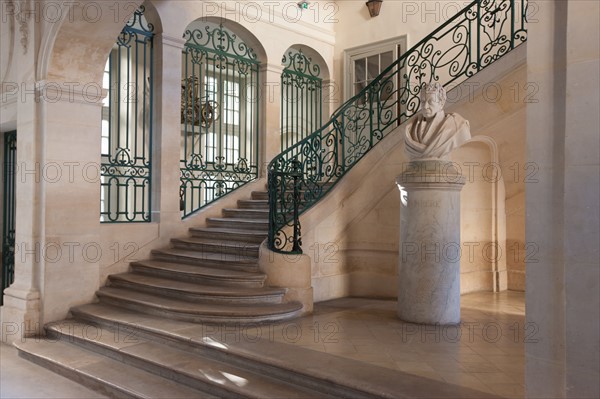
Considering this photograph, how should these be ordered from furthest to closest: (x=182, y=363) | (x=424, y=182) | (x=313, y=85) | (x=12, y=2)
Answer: (x=313, y=85)
(x=12, y=2)
(x=424, y=182)
(x=182, y=363)

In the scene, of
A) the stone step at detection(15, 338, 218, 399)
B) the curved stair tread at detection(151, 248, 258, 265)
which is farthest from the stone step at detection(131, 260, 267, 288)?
the stone step at detection(15, 338, 218, 399)

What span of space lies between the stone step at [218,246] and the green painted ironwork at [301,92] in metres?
2.99

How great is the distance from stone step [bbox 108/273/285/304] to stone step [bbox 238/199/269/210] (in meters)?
2.12

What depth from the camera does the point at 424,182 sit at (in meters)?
5.00

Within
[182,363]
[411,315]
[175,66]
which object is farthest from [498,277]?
[175,66]

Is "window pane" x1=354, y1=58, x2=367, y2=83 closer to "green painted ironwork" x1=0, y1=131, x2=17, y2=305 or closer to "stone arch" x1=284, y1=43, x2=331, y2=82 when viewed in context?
"stone arch" x1=284, y1=43, x2=331, y2=82

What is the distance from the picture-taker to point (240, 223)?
23.9 ft

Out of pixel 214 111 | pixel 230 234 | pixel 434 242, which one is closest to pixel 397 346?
pixel 434 242

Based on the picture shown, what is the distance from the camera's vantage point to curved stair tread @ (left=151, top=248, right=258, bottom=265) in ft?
19.9

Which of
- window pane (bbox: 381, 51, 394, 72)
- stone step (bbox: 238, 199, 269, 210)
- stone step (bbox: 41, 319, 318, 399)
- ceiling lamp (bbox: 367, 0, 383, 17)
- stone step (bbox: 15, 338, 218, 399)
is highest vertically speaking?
ceiling lamp (bbox: 367, 0, 383, 17)

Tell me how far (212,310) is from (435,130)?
2.79 metres

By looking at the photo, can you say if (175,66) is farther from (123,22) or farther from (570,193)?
(570,193)

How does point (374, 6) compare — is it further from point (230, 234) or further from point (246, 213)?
point (230, 234)

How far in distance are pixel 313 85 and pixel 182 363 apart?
6892 millimetres
